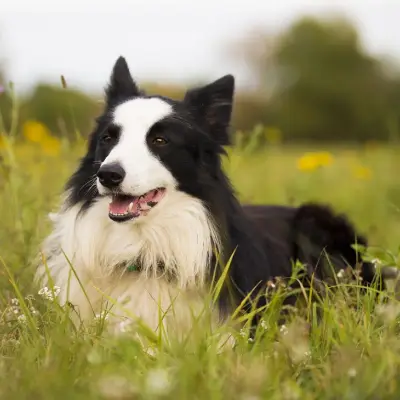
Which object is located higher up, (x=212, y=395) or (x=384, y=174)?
(x=212, y=395)

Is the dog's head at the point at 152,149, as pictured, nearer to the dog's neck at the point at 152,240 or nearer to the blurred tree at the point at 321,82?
the dog's neck at the point at 152,240

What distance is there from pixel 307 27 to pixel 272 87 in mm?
9170

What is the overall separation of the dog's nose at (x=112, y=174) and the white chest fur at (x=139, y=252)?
32 centimetres

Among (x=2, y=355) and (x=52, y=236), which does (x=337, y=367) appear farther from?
(x=52, y=236)

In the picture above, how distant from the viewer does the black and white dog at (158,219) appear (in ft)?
11.4

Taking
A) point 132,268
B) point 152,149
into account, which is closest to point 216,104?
point 152,149

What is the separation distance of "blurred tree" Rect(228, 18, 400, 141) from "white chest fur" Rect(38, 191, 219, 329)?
138 feet

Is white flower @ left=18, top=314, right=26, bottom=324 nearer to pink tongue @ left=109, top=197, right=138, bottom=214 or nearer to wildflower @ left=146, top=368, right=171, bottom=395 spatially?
pink tongue @ left=109, top=197, right=138, bottom=214

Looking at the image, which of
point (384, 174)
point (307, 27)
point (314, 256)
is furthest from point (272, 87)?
point (314, 256)

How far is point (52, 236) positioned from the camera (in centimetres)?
380

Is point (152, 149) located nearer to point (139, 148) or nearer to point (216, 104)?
point (139, 148)

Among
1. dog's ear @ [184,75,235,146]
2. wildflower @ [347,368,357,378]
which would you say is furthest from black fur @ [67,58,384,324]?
wildflower @ [347,368,357,378]

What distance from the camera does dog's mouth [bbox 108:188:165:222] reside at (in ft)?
11.2

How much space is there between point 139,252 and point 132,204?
0.99ft
